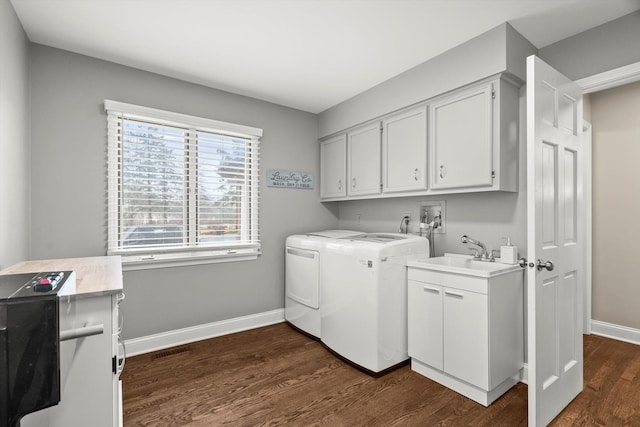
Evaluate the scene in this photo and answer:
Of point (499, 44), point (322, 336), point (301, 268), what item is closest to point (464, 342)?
point (322, 336)

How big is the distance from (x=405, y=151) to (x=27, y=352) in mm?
2716

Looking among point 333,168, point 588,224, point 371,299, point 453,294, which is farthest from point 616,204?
point 333,168

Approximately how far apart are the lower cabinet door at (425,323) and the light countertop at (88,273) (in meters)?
1.98

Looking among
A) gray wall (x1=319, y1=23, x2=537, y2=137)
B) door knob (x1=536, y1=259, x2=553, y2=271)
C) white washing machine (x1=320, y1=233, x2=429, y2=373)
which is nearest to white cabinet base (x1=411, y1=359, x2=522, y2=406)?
white washing machine (x1=320, y1=233, x2=429, y2=373)

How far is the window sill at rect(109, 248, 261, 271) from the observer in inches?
104

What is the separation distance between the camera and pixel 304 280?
3.12 meters

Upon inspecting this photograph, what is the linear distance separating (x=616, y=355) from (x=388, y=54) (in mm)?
3229

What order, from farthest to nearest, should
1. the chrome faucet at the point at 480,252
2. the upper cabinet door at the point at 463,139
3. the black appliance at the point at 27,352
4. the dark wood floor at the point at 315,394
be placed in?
the chrome faucet at the point at 480,252
the upper cabinet door at the point at 463,139
the dark wood floor at the point at 315,394
the black appliance at the point at 27,352

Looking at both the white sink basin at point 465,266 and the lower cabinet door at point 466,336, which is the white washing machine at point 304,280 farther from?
the lower cabinet door at point 466,336

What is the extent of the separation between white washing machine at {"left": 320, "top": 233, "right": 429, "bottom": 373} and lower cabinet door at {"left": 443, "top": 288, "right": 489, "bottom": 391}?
0.38 meters

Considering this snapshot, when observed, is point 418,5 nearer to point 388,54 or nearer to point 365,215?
point 388,54

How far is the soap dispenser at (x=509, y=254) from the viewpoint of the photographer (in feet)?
7.27

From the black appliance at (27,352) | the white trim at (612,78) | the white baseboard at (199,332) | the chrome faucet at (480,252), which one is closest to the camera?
the black appliance at (27,352)

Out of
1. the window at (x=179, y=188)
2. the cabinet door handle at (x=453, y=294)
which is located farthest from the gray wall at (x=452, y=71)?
the cabinet door handle at (x=453, y=294)
